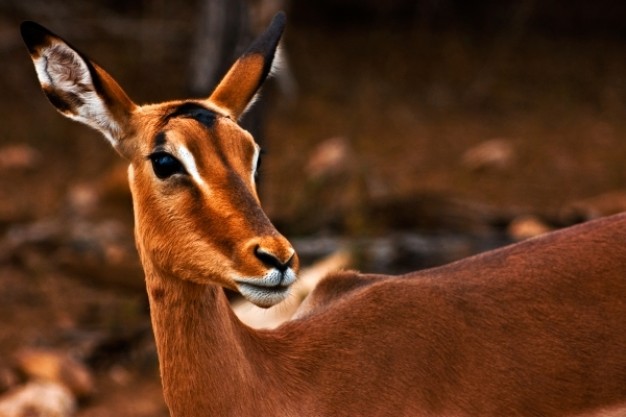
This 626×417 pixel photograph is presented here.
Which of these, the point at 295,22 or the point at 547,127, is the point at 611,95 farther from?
the point at 295,22

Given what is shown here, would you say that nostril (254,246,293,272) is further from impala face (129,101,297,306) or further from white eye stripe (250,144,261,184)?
white eye stripe (250,144,261,184)

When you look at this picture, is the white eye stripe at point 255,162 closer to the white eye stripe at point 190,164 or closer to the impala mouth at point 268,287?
the white eye stripe at point 190,164

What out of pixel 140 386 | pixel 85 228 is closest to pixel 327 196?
pixel 85 228

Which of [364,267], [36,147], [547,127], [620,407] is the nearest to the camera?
[620,407]

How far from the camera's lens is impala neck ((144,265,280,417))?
4.57 metres

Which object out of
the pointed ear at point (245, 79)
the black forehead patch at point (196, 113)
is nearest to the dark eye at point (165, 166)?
the black forehead patch at point (196, 113)

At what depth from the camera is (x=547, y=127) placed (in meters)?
14.9

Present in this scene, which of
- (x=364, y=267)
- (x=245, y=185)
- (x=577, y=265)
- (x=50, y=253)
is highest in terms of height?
(x=245, y=185)

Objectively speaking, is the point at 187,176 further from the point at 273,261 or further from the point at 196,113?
the point at 273,261

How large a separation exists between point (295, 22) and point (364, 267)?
9.17 metres

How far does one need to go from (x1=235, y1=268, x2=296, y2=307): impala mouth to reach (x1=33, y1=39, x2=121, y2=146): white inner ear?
996 mm

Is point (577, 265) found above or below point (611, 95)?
above

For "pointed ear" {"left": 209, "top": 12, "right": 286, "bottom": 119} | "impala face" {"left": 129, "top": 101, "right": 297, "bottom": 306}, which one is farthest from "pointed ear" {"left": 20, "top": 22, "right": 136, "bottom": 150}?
"pointed ear" {"left": 209, "top": 12, "right": 286, "bottom": 119}

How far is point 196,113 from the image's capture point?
14.9ft
